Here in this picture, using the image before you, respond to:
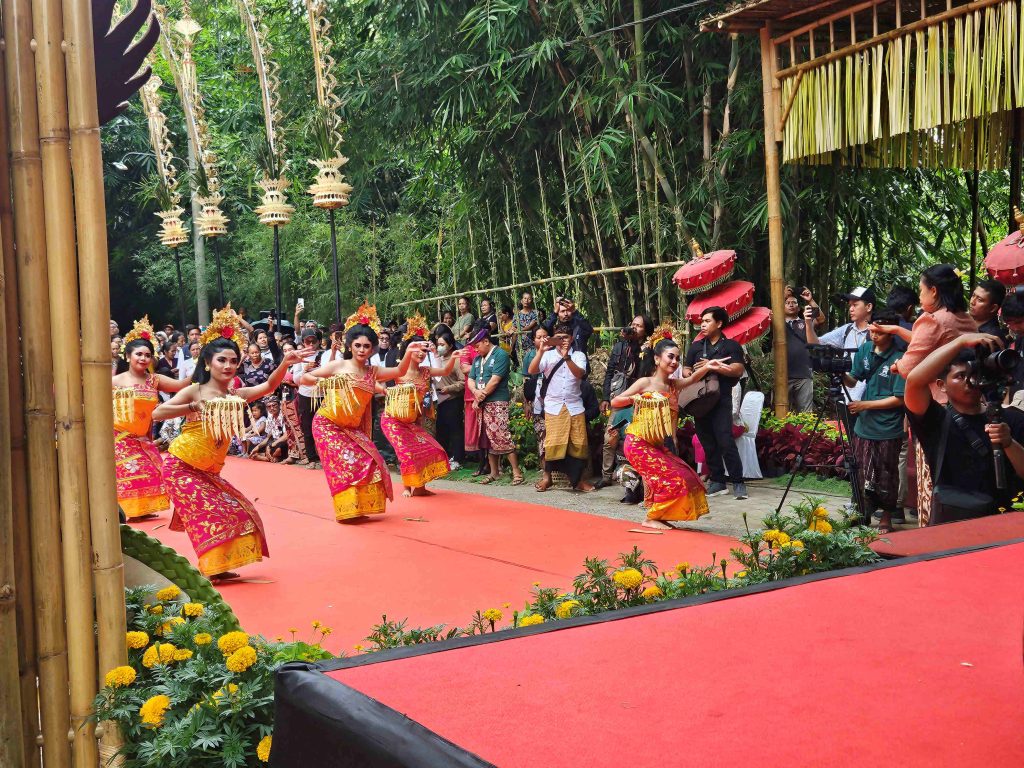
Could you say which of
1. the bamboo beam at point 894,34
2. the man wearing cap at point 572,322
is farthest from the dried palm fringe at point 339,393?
the bamboo beam at point 894,34

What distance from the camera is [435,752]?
1.63 metres

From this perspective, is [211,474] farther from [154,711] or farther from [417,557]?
[154,711]

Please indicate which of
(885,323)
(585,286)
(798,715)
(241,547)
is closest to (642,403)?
(885,323)

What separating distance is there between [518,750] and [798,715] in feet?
1.73

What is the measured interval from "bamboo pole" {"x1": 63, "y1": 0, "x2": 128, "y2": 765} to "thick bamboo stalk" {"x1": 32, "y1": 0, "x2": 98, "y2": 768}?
0.02 meters

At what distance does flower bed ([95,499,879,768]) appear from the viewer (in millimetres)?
2242

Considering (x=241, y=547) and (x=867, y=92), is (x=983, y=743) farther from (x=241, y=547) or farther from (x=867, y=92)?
(x=867, y=92)

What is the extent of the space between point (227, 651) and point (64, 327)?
2.81ft

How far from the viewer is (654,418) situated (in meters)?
6.46

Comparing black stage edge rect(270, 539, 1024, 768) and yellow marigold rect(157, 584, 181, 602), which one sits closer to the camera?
black stage edge rect(270, 539, 1024, 768)

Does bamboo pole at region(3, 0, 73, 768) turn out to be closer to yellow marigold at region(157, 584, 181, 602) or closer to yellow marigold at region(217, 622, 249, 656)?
yellow marigold at region(217, 622, 249, 656)

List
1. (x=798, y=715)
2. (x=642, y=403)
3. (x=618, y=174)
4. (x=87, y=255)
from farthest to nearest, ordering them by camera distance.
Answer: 1. (x=618, y=174)
2. (x=642, y=403)
3. (x=87, y=255)
4. (x=798, y=715)

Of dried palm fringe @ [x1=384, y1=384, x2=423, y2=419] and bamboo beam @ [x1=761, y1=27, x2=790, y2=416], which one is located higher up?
bamboo beam @ [x1=761, y1=27, x2=790, y2=416]

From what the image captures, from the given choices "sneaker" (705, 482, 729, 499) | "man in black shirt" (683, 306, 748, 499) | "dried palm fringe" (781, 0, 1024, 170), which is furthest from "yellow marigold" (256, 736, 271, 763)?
"dried palm fringe" (781, 0, 1024, 170)
